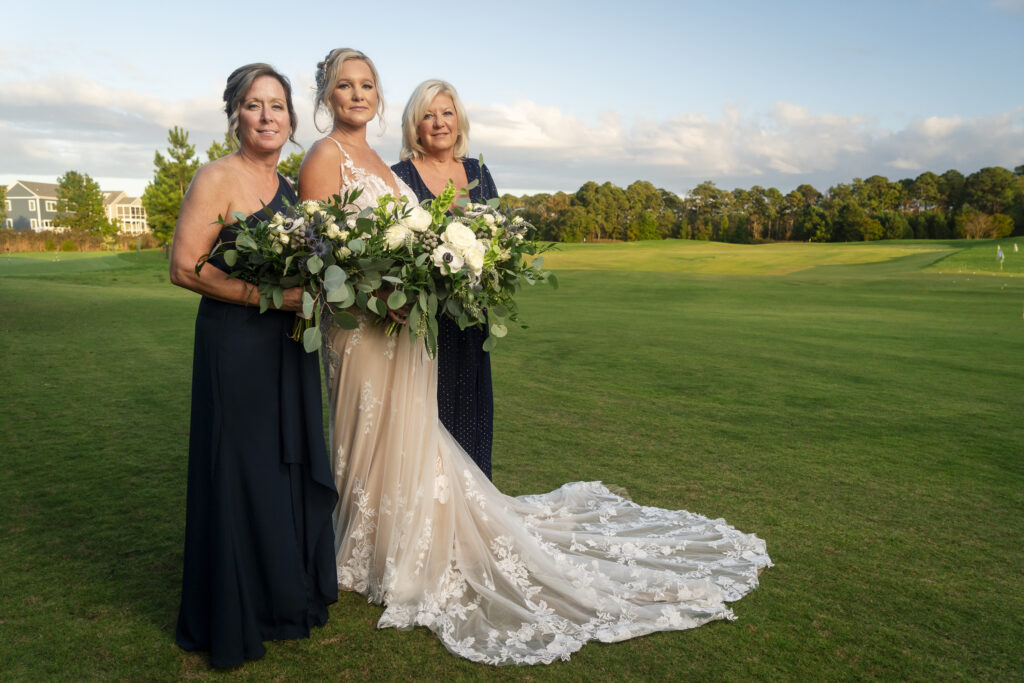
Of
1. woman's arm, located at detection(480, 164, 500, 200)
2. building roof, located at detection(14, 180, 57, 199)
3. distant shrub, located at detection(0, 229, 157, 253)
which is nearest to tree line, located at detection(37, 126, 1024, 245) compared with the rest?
distant shrub, located at detection(0, 229, 157, 253)

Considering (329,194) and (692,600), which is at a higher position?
(329,194)

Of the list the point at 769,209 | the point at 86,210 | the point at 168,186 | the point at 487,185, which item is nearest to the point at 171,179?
the point at 168,186

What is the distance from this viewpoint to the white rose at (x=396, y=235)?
3164 mm

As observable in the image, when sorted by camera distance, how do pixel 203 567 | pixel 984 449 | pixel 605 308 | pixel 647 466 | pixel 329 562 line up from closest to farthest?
pixel 203 567 → pixel 329 562 → pixel 647 466 → pixel 984 449 → pixel 605 308

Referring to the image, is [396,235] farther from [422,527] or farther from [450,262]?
[422,527]

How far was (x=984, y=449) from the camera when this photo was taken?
630 centimetres

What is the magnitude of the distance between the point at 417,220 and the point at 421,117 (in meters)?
1.25

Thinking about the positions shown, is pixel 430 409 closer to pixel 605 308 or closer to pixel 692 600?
pixel 692 600

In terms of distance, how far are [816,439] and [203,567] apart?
16.9 feet

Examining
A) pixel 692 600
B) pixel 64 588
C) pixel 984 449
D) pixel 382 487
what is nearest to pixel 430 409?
pixel 382 487

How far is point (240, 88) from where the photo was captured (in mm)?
3209

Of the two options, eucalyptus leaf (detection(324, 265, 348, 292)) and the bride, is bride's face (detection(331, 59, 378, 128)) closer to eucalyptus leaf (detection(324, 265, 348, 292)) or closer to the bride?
the bride

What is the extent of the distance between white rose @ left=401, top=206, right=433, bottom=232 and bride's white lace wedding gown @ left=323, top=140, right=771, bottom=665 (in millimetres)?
540

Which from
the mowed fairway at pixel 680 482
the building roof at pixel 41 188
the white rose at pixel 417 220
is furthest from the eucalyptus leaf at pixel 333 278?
the building roof at pixel 41 188
